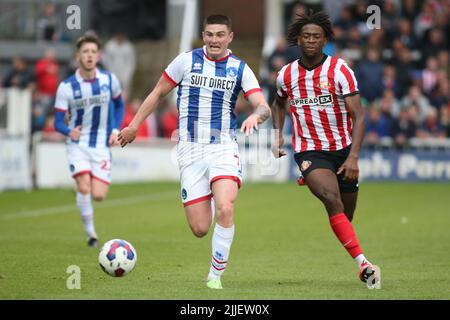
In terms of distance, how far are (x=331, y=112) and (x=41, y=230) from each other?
6688 millimetres

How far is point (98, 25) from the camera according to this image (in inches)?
1292

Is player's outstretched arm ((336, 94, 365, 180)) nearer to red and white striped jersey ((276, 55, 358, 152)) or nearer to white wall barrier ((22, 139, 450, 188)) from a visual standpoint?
red and white striped jersey ((276, 55, 358, 152))

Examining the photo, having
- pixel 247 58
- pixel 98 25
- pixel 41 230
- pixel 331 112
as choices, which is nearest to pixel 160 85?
pixel 331 112

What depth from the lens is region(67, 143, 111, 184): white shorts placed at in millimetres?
14234

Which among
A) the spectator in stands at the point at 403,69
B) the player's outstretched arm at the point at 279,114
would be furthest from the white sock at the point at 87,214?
the spectator in stands at the point at 403,69

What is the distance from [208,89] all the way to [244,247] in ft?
13.5

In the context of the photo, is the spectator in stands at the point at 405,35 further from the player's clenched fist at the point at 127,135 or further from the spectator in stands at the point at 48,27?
the player's clenched fist at the point at 127,135

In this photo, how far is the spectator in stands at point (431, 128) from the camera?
26359 millimetres

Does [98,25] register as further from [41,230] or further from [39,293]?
[39,293]

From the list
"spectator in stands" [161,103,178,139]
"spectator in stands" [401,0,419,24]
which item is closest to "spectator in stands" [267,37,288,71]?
"spectator in stands" [161,103,178,139]

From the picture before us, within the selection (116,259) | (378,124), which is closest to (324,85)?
(116,259)

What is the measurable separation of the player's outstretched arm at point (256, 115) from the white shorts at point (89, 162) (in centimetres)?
448

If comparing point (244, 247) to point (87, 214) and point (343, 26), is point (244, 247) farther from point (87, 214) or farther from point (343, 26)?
point (343, 26)

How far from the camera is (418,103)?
88.1 ft
